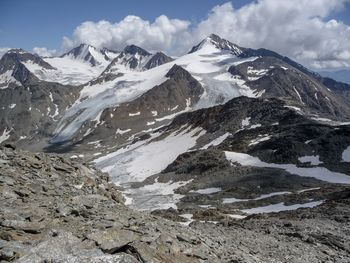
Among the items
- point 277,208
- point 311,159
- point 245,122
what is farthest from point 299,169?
point 245,122

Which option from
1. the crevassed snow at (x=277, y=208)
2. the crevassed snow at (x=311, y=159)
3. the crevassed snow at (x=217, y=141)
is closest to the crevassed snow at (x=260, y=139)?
the crevassed snow at (x=311, y=159)

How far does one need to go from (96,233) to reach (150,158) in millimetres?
149430

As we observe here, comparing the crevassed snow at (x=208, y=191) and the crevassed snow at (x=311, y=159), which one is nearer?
the crevassed snow at (x=208, y=191)

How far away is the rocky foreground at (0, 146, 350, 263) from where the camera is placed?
20203mm

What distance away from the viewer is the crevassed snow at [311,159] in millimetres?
115613

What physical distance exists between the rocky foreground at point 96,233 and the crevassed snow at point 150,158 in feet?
343

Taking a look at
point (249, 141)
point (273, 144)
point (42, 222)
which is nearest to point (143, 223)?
point (42, 222)

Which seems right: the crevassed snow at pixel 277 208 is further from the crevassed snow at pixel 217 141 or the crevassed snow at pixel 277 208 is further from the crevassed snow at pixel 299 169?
the crevassed snow at pixel 217 141

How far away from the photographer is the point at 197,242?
82.8 ft

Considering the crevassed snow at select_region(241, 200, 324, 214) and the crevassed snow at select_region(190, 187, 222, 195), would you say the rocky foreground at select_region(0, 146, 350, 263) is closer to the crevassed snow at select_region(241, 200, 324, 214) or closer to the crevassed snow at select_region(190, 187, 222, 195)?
the crevassed snow at select_region(241, 200, 324, 214)

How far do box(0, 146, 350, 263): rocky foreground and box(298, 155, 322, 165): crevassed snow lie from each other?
7677cm

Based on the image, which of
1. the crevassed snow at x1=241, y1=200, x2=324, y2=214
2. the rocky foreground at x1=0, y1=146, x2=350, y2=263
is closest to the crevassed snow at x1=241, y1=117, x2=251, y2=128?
the crevassed snow at x1=241, y1=200, x2=324, y2=214

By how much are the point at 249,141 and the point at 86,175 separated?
103234 mm

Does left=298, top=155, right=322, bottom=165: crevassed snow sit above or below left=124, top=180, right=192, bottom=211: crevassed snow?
above
